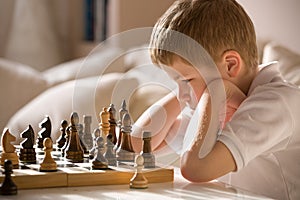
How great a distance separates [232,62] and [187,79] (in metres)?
0.11

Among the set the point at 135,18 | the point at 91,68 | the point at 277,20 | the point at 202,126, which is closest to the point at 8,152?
the point at 202,126

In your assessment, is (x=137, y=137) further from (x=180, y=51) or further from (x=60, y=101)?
(x=60, y=101)

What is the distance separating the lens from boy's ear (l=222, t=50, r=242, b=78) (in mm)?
1628

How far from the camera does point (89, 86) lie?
2.87m

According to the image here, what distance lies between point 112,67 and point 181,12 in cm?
165

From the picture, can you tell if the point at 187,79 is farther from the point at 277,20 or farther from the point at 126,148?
the point at 277,20

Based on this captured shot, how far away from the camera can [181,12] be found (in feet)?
5.34

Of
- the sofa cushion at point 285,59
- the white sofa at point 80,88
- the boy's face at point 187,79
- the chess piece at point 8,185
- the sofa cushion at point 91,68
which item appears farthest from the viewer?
the sofa cushion at point 91,68

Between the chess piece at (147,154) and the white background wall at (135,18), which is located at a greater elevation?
the white background wall at (135,18)

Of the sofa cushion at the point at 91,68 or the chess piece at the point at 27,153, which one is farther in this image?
the sofa cushion at the point at 91,68

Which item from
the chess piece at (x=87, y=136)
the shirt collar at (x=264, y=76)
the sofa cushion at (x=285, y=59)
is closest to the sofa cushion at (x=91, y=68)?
the sofa cushion at (x=285, y=59)

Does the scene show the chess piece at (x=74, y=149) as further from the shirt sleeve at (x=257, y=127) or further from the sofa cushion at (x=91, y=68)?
the sofa cushion at (x=91, y=68)

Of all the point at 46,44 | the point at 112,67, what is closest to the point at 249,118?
the point at 112,67

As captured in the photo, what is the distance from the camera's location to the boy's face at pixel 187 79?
1611 mm
